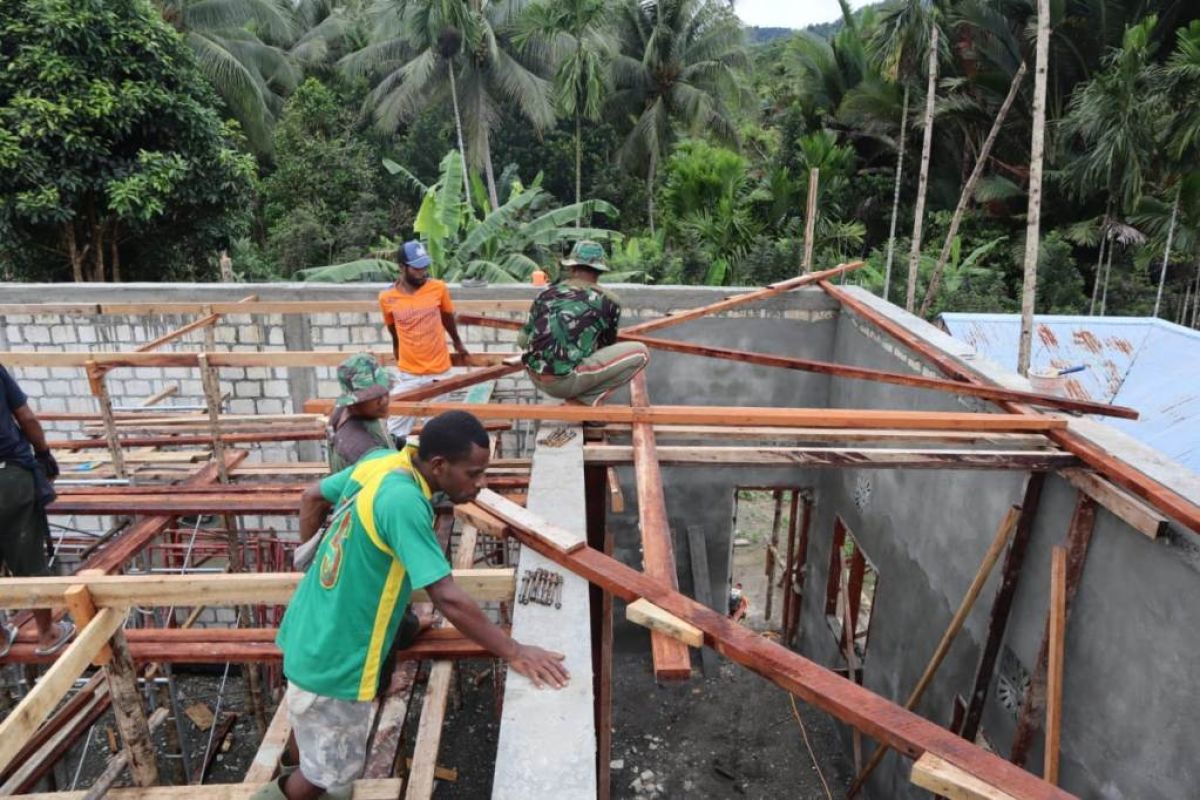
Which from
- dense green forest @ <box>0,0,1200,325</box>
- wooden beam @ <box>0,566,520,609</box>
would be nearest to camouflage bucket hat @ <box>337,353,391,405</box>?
wooden beam @ <box>0,566,520,609</box>

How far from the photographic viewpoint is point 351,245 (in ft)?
69.9

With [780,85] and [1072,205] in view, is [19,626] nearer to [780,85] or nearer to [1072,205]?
[1072,205]

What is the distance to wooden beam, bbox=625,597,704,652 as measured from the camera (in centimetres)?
295

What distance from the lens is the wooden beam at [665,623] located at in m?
2.95

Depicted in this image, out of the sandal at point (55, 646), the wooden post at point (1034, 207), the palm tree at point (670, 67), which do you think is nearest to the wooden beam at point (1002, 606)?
the wooden post at point (1034, 207)

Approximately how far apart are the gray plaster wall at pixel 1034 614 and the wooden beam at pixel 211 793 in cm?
363

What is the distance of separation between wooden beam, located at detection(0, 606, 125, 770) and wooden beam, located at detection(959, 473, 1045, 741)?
16.4 feet

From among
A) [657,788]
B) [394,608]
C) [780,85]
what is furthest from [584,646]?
[780,85]

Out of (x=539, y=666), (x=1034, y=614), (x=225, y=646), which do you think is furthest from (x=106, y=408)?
(x=1034, y=614)

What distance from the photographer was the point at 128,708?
3.18m

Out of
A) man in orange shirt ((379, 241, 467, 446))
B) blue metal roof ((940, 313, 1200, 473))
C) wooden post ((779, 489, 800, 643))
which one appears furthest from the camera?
wooden post ((779, 489, 800, 643))

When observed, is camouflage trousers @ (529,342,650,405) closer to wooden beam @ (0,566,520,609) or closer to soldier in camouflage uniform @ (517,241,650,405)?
soldier in camouflage uniform @ (517,241,650,405)

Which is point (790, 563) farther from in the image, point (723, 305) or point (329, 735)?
point (329, 735)

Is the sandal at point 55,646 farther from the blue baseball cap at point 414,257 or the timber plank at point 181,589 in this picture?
the blue baseball cap at point 414,257
